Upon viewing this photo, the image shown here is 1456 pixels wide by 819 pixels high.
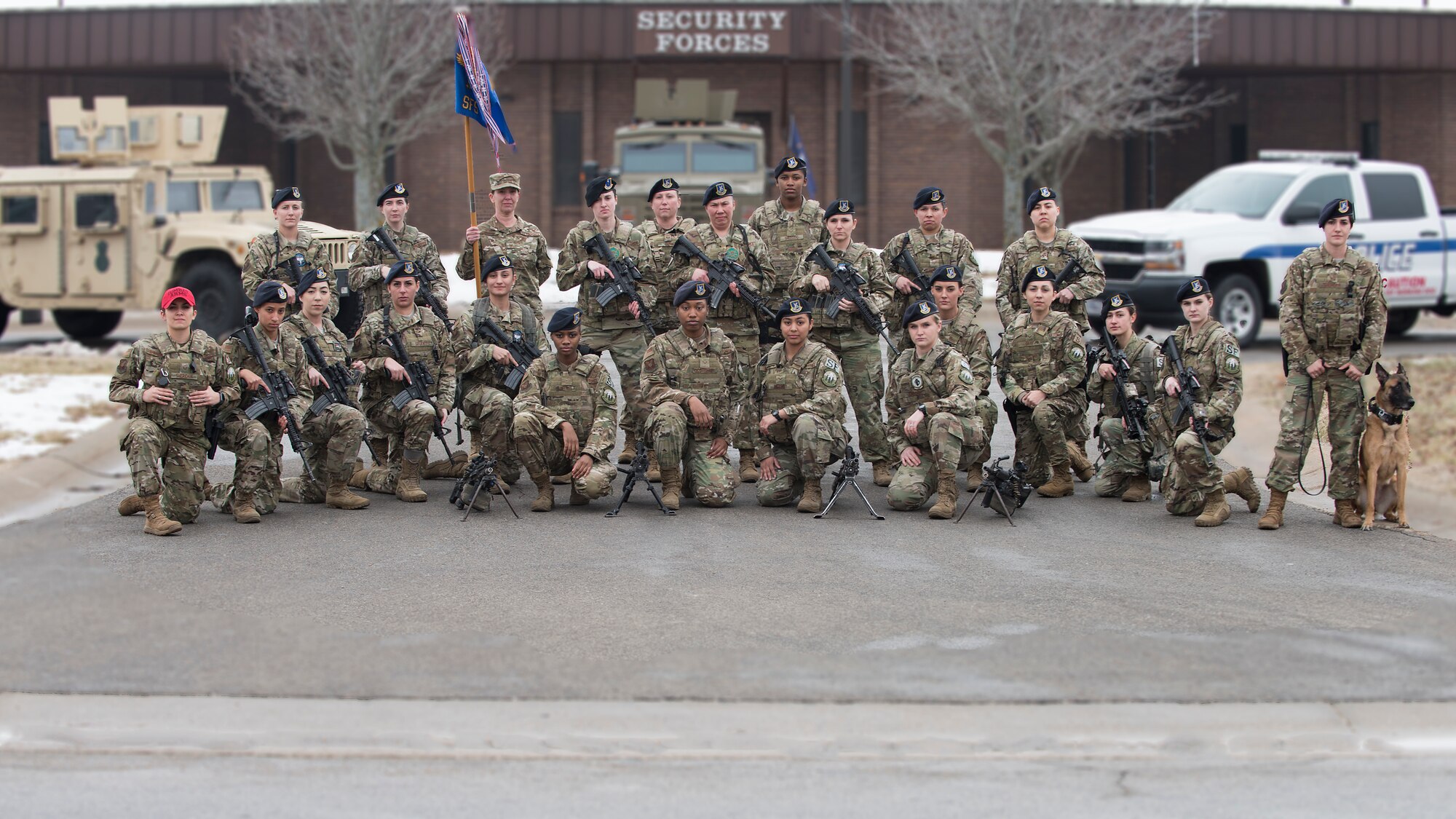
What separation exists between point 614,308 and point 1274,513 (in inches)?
174

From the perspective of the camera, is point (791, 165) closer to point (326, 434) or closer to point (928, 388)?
point (928, 388)

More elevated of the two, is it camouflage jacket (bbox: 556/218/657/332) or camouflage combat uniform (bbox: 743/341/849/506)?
camouflage jacket (bbox: 556/218/657/332)

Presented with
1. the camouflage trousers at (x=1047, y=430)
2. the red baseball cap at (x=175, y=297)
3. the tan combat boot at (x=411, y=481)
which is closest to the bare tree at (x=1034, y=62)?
the camouflage trousers at (x=1047, y=430)

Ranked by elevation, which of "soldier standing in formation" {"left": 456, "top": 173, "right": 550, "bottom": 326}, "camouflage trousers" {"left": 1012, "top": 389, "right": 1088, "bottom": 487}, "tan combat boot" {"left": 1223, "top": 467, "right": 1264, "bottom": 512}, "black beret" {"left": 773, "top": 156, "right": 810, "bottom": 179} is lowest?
"tan combat boot" {"left": 1223, "top": 467, "right": 1264, "bottom": 512}

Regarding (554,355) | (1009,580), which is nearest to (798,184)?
(554,355)

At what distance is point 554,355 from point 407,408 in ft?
3.19

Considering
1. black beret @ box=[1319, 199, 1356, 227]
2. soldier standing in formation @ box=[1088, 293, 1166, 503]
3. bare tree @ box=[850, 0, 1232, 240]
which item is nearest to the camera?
black beret @ box=[1319, 199, 1356, 227]

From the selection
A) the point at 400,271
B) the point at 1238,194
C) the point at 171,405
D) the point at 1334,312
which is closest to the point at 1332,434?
the point at 1334,312

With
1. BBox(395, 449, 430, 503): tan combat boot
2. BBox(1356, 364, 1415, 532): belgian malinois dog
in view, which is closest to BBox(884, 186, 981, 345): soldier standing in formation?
BBox(1356, 364, 1415, 532): belgian malinois dog

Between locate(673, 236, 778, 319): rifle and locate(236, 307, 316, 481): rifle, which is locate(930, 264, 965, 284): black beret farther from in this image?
locate(236, 307, 316, 481): rifle

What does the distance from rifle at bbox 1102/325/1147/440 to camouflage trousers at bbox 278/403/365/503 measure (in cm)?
466

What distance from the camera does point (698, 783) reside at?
5.50 m

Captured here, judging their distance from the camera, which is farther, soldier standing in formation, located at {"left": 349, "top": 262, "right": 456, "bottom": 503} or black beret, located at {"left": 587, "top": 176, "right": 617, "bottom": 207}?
black beret, located at {"left": 587, "top": 176, "right": 617, "bottom": 207}

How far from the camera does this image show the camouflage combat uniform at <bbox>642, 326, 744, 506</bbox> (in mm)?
9984
